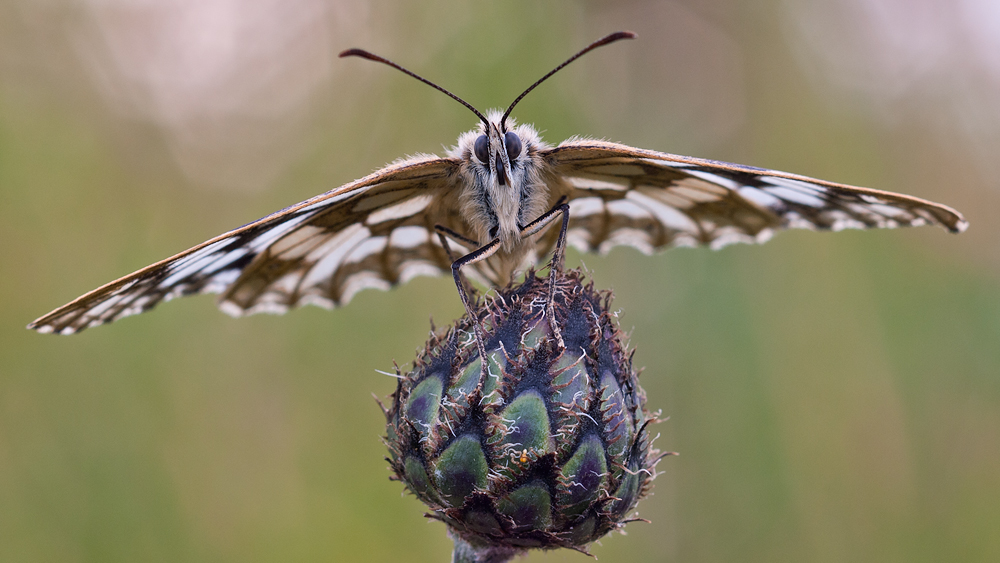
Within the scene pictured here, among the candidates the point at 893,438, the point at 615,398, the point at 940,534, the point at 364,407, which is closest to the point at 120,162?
the point at 364,407

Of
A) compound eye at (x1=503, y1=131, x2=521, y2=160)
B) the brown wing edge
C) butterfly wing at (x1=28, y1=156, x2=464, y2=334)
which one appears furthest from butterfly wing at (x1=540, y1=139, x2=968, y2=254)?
butterfly wing at (x1=28, y1=156, x2=464, y2=334)

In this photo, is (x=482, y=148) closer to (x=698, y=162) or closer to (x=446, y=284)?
(x=698, y=162)

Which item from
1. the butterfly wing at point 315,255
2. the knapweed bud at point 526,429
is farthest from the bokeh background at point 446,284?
the knapweed bud at point 526,429

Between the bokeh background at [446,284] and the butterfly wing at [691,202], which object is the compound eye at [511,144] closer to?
the butterfly wing at [691,202]

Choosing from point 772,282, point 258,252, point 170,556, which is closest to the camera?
point 258,252

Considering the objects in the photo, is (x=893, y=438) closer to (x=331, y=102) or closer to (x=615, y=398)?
(x=615, y=398)

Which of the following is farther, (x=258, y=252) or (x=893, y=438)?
(x=893, y=438)
